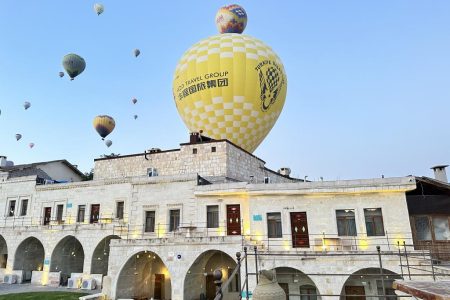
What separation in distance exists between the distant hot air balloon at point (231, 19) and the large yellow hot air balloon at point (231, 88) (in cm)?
413

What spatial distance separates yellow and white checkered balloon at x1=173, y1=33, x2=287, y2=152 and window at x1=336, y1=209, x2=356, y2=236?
13.5 metres

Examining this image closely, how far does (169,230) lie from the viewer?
24.3m

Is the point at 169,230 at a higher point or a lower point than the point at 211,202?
→ lower

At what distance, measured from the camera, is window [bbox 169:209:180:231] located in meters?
24.3

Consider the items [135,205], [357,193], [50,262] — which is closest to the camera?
[357,193]

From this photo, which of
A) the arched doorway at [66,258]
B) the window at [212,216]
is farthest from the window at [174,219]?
the arched doorway at [66,258]

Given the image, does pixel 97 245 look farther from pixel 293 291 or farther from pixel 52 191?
pixel 293 291

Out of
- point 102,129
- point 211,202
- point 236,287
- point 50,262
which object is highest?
point 102,129

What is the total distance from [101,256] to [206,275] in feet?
32.5

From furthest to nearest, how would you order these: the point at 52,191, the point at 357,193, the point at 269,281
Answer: the point at 52,191, the point at 357,193, the point at 269,281

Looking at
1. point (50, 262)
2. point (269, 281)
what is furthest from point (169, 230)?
point (269, 281)

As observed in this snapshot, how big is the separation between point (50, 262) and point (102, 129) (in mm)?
14853

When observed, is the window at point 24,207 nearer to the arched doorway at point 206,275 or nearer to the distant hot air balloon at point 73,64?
the distant hot air balloon at point 73,64

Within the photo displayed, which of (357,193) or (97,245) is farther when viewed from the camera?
(97,245)
